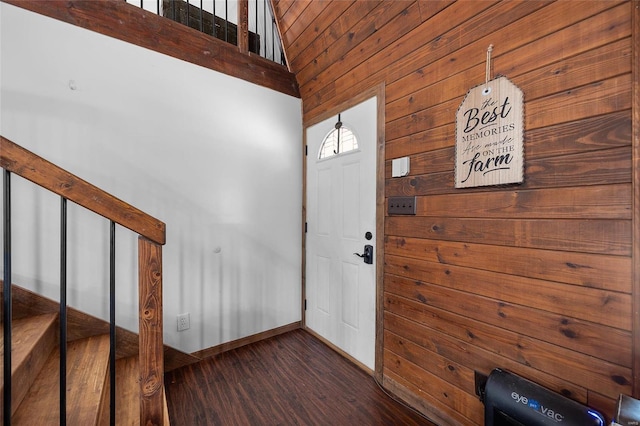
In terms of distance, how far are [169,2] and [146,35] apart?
66cm

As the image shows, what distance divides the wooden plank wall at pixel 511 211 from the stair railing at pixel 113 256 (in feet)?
4.57

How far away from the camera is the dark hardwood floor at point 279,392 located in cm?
164

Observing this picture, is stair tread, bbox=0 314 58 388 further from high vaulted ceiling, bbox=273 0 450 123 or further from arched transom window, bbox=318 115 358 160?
high vaulted ceiling, bbox=273 0 450 123

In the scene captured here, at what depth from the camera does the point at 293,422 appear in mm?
1609

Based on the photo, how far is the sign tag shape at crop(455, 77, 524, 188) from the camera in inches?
50.4

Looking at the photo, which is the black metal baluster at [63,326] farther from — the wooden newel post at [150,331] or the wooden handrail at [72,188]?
the wooden newel post at [150,331]

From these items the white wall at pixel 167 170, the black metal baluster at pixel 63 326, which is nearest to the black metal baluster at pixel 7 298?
the black metal baluster at pixel 63 326

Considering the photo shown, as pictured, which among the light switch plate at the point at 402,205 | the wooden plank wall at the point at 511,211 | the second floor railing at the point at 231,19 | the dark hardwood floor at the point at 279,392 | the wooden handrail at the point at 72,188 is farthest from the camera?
the second floor railing at the point at 231,19

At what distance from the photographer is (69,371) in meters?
1.44

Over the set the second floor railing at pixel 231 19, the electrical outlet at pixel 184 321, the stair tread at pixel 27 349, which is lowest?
the electrical outlet at pixel 184 321

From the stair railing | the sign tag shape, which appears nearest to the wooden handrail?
the stair railing

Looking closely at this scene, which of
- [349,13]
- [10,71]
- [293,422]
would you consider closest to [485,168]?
[349,13]

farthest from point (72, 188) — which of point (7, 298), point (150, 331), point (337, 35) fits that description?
point (337, 35)

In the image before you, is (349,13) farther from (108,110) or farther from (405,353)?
(405,353)
